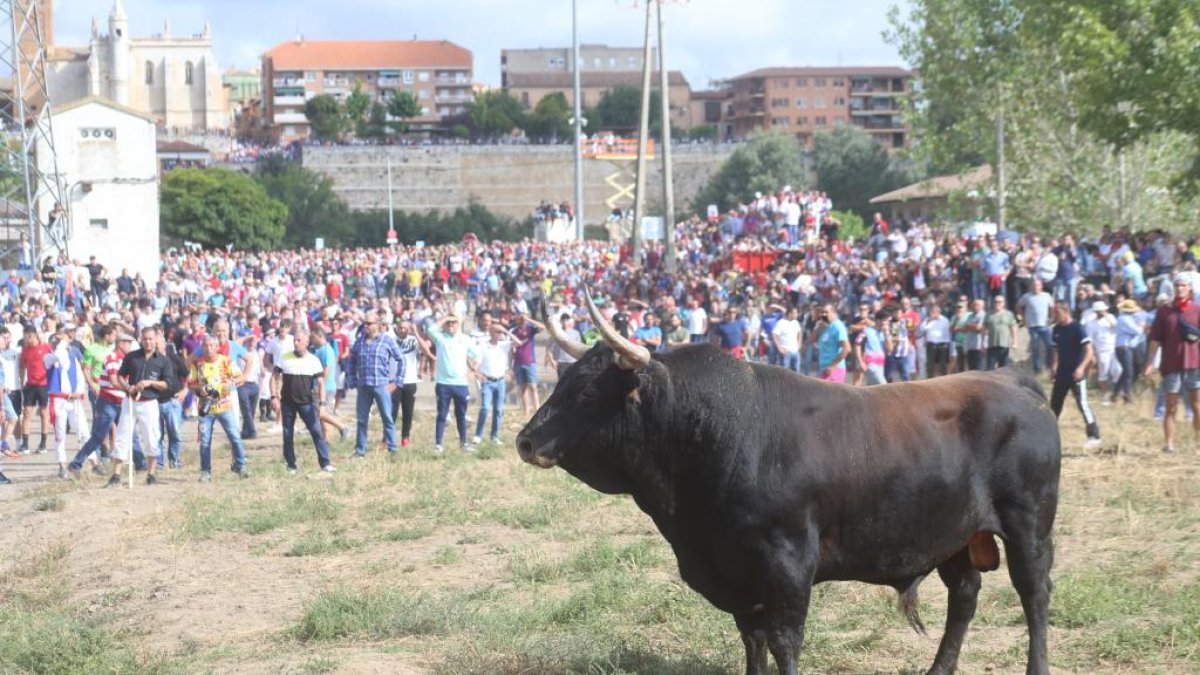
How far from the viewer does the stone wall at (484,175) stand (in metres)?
122

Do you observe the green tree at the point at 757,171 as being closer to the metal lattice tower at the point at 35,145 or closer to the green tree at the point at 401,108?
the green tree at the point at 401,108

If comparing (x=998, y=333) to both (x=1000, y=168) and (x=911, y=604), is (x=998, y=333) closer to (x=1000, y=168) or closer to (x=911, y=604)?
(x=911, y=604)

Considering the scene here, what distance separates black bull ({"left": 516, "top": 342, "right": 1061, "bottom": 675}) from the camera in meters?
7.12

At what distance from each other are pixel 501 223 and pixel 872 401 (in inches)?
4135

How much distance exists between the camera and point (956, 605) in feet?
26.5

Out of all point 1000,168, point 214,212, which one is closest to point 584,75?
point 214,212

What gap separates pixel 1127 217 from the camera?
41469 mm

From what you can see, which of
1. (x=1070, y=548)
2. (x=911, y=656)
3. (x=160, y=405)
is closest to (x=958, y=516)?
(x=911, y=656)

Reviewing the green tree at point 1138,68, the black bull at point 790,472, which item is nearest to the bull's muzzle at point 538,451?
the black bull at point 790,472

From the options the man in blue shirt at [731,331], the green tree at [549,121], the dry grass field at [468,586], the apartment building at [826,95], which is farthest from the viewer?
the apartment building at [826,95]

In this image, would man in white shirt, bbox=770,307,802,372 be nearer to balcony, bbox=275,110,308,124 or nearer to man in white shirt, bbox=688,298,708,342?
man in white shirt, bbox=688,298,708,342

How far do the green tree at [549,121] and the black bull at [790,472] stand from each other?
13385 centimetres

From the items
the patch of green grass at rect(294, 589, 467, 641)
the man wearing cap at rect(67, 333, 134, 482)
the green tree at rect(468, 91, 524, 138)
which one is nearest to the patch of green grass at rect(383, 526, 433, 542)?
the patch of green grass at rect(294, 589, 467, 641)

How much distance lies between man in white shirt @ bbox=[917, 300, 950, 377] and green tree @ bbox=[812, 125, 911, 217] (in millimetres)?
76352
